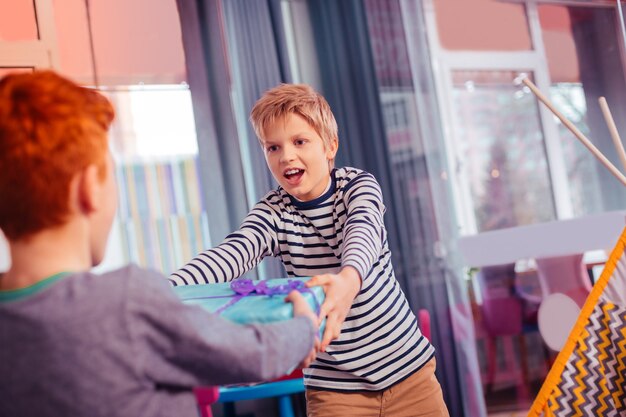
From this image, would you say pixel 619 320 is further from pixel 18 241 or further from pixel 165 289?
pixel 18 241

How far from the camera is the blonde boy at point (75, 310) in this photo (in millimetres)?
874

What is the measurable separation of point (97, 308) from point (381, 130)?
3.06 metres

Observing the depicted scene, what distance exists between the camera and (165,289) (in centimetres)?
91

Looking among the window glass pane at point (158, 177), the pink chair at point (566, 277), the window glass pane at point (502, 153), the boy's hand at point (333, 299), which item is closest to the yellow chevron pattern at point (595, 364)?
the boy's hand at point (333, 299)

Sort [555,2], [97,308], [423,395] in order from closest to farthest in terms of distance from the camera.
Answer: [97,308] → [423,395] → [555,2]

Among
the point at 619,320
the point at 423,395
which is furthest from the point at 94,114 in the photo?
the point at 619,320

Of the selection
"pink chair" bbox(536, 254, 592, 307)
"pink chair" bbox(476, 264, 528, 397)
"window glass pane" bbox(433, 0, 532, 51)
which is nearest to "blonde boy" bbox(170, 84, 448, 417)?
"pink chair" bbox(536, 254, 592, 307)

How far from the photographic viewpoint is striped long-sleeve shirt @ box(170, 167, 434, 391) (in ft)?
5.31

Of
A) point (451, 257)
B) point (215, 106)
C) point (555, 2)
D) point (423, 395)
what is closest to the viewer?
point (423, 395)

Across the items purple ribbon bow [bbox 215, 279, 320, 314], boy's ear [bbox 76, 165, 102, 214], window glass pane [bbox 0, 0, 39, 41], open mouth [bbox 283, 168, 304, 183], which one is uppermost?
window glass pane [bbox 0, 0, 39, 41]

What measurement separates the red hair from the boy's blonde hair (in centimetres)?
75

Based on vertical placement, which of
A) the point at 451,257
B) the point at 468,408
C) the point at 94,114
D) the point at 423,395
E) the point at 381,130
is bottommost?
the point at 468,408

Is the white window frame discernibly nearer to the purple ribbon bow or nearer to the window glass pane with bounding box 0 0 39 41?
the window glass pane with bounding box 0 0 39 41

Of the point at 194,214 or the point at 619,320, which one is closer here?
the point at 619,320
